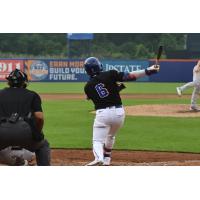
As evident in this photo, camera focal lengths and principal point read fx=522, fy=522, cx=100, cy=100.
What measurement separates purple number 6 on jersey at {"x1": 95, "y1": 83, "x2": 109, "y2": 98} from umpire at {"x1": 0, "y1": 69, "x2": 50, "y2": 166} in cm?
189

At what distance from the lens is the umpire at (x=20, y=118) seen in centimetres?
572

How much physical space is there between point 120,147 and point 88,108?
9195 millimetres

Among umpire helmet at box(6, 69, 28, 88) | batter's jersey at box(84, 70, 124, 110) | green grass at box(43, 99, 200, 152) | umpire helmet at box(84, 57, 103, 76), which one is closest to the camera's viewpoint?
umpire helmet at box(6, 69, 28, 88)

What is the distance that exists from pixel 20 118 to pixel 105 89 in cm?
208

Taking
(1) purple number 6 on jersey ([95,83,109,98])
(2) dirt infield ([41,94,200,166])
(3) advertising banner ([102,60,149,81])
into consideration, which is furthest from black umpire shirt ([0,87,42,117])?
(3) advertising banner ([102,60,149,81])

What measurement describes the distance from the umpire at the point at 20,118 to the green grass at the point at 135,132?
4819 mm

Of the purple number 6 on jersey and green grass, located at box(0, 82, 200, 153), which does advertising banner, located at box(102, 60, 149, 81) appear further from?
the purple number 6 on jersey

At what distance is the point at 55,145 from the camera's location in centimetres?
1086

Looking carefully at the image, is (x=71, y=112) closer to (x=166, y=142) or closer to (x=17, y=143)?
(x=166, y=142)

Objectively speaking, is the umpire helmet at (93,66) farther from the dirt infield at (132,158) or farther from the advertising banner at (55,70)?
the advertising banner at (55,70)

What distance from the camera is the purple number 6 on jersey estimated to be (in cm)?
759

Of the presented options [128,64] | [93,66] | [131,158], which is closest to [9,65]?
[128,64]

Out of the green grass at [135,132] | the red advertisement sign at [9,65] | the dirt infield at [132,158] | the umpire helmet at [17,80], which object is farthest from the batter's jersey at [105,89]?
the red advertisement sign at [9,65]

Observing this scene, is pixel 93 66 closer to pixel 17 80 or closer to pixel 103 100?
pixel 103 100
